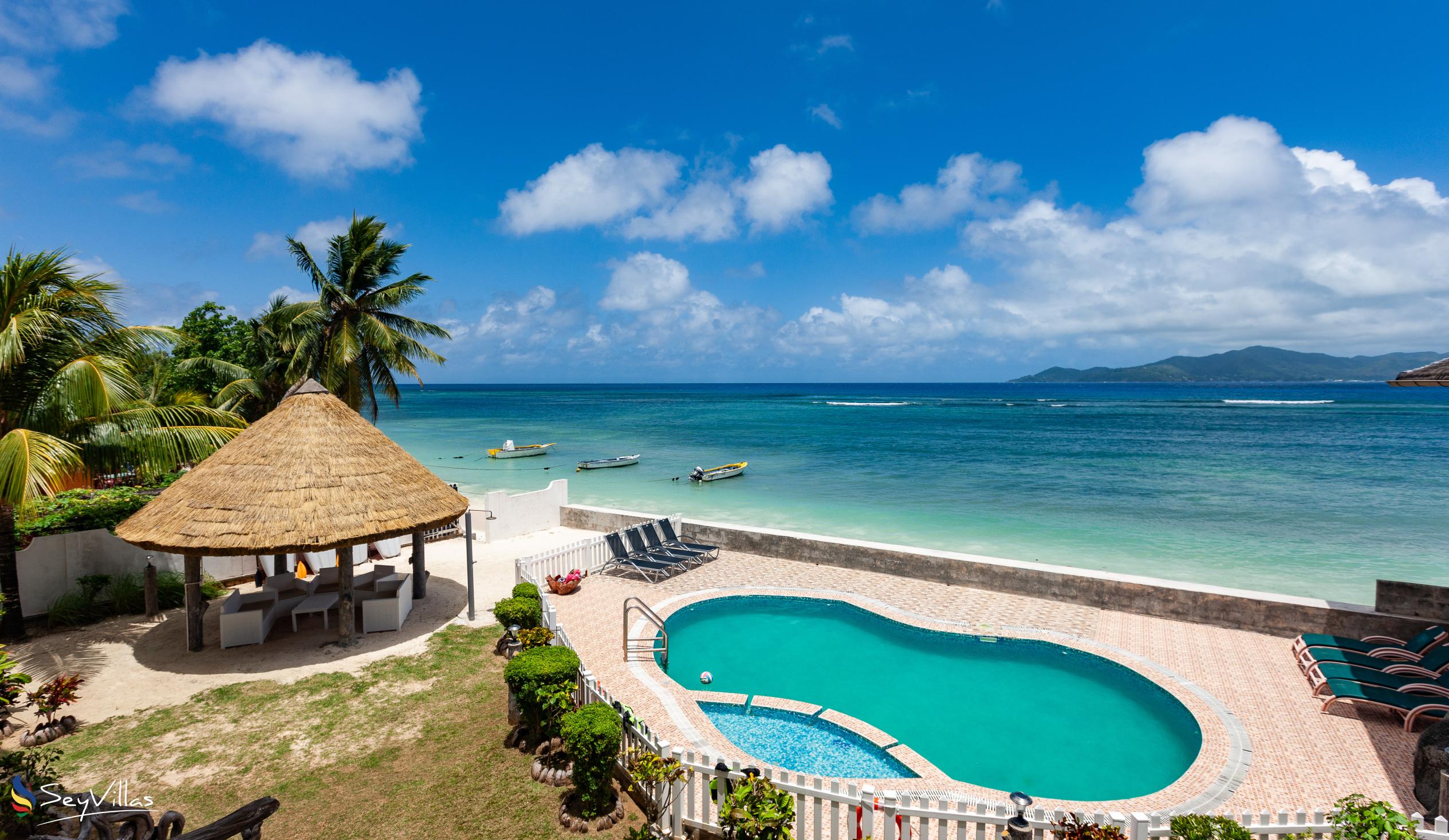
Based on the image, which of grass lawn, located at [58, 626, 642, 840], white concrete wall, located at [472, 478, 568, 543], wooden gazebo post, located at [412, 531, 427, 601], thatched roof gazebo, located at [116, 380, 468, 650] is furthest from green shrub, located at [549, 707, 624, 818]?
white concrete wall, located at [472, 478, 568, 543]

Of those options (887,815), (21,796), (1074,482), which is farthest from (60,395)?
(1074,482)

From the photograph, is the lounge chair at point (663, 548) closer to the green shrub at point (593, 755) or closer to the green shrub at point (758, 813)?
the green shrub at point (593, 755)

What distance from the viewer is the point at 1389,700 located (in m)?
6.71

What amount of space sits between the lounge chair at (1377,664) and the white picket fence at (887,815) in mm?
3365

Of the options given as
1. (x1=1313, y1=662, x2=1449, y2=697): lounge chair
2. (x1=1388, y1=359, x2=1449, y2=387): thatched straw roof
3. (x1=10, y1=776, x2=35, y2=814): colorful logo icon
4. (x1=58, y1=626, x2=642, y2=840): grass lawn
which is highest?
(x1=1388, y1=359, x2=1449, y2=387): thatched straw roof

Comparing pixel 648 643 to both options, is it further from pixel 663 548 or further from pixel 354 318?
pixel 354 318

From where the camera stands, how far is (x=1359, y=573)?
48.4ft

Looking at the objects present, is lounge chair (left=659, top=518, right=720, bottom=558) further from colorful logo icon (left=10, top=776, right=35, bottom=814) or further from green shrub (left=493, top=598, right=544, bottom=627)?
colorful logo icon (left=10, top=776, right=35, bottom=814)

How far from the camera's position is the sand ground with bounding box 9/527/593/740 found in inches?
303

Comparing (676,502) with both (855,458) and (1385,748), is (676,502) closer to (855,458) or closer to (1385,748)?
(855,458)

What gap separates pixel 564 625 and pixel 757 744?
4.01 metres

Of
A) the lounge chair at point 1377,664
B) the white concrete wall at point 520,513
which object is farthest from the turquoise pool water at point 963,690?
the white concrete wall at point 520,513

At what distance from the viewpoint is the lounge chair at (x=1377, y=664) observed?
7.14 m

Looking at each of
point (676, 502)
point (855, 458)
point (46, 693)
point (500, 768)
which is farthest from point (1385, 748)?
point (855, 458)
